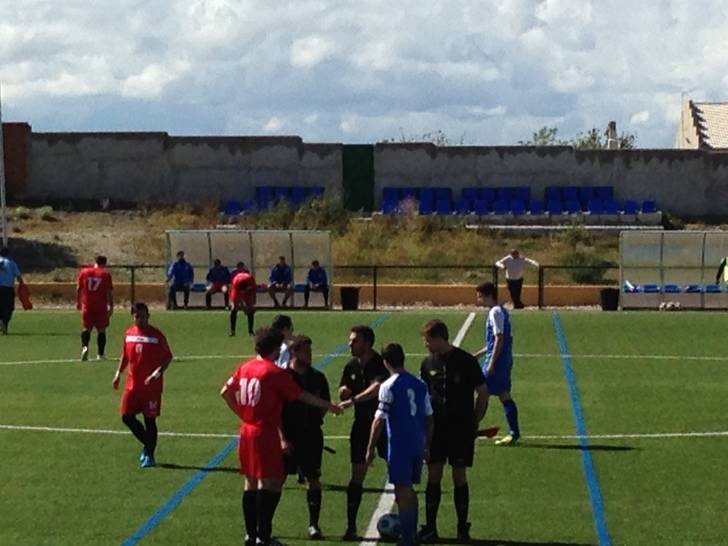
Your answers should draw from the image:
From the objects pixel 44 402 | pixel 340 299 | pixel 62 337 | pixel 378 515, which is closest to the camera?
pixel 378 515

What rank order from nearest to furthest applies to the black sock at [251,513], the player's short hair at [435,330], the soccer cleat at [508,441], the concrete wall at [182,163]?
the black sock at [251,513] → the player's short hair at [435,330] → the soccer cleat at [508,441] → the concrete wall at [182,163]

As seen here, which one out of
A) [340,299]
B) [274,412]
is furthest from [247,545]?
[340,299]

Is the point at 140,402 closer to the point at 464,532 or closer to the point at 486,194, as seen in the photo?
the point at 464,532

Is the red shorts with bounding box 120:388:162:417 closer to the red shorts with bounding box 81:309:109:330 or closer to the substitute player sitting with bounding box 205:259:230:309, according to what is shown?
the red shorts with bounding box 81:309:109:330

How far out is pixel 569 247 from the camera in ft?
198

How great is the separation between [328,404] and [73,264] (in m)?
46.6

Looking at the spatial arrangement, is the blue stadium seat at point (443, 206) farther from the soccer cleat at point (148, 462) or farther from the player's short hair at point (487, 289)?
the player's short hair at point (487, 289)

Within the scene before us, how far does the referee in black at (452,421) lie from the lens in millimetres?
12898

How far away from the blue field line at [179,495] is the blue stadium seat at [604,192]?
50.0 meters

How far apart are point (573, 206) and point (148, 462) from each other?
51.1 metres

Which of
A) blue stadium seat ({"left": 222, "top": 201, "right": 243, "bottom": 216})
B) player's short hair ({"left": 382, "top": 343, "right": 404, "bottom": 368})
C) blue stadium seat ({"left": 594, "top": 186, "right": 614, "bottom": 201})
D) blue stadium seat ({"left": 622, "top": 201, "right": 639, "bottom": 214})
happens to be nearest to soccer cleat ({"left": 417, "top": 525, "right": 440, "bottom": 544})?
player's short hair ({"left": 382, "top": 343, "right": 404, "bottom": 368})

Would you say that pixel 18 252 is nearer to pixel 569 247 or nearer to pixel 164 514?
pixel 569 247

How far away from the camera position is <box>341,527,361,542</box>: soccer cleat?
42.0 feet

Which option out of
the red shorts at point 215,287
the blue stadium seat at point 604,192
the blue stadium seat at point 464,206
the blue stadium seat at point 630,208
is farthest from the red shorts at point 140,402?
the blue stadium seat at point 604,192
